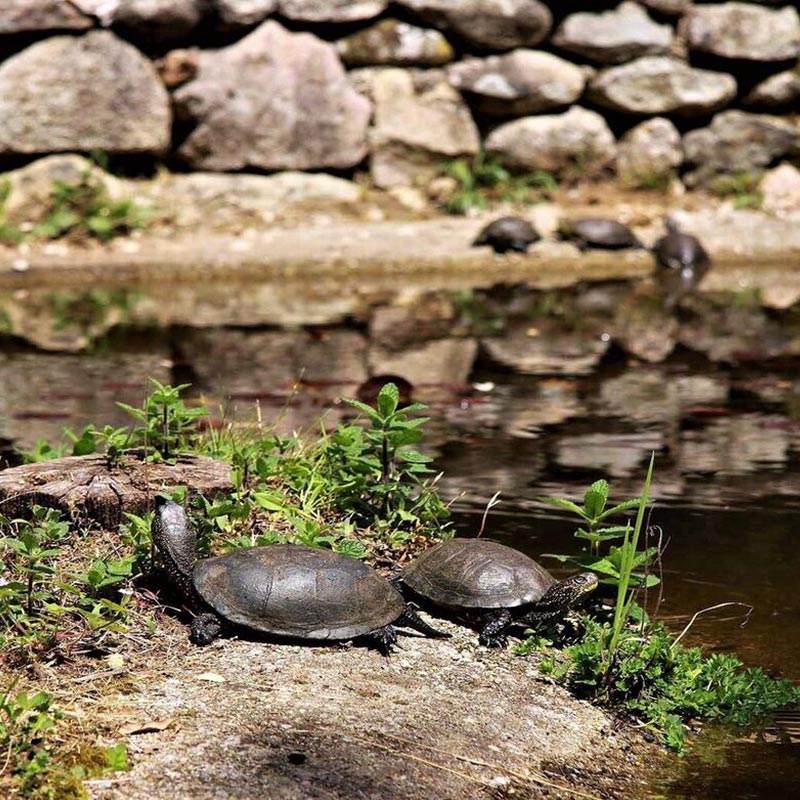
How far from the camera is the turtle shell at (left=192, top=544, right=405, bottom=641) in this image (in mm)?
3879

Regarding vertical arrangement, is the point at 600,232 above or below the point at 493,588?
below

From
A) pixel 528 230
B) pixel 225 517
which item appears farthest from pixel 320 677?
pixel 528 230

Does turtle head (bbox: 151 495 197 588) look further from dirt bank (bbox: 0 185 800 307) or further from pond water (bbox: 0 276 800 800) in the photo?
dirt bank (bbox: 0 185 800 307)

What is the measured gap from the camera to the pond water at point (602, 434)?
14.9 feet

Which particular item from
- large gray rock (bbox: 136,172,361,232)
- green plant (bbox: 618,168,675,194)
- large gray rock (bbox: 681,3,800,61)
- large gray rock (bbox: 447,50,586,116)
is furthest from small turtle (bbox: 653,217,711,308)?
large gray rock (bbox: 136,172,361,232)

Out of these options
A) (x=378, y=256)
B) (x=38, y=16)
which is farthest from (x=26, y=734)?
(x=38, y=16)

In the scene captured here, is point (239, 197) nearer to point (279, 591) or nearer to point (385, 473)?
point (385, 473)

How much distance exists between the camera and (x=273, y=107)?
1360cm

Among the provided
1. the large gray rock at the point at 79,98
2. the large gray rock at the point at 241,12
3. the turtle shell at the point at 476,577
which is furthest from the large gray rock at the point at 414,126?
the turtle shell at the point at 476,577

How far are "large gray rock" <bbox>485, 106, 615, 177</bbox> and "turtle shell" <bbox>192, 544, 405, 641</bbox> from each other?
35.3ft

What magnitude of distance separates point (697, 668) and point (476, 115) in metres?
11.2

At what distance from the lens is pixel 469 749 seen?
11.2 feet

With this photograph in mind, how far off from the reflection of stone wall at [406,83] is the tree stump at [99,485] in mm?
9047

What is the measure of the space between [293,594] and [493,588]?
670 millimetres
